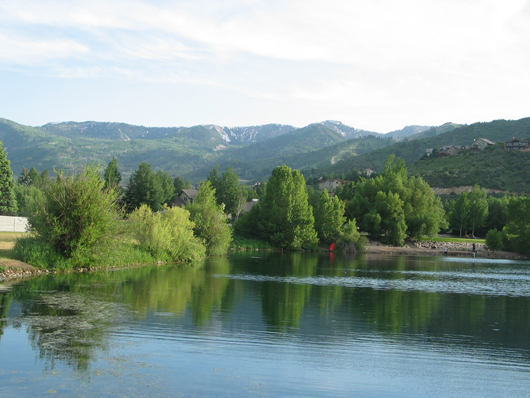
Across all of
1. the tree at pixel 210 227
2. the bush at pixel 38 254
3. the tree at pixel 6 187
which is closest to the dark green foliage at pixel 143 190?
the tree at pixel 6 187

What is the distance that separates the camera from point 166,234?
42.2m

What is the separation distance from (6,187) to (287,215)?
4221 centimetres

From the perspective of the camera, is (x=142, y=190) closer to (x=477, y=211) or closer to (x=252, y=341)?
(x=477, y=211)

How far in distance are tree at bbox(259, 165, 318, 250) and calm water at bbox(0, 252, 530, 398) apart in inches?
1678

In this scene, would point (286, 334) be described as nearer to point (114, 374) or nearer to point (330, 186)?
point (114, 374)

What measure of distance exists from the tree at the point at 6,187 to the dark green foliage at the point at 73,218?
4330cm

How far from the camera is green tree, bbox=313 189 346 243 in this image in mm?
76000

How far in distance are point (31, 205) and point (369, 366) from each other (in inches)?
A: 1104

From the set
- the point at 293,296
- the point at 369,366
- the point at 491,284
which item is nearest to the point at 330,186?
the point at 491,284

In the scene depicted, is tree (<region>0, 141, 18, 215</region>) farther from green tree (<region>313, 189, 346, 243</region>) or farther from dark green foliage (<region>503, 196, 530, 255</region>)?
dark green foliage (<region>503, 196, 530, 255</region>)

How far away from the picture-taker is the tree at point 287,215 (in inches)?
2817

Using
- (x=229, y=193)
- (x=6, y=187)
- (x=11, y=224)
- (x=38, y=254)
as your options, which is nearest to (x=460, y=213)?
(x=229, y=193)

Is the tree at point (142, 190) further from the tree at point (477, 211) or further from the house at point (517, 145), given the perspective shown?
the house at point (517, 145)

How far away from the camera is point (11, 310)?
18.3 m
